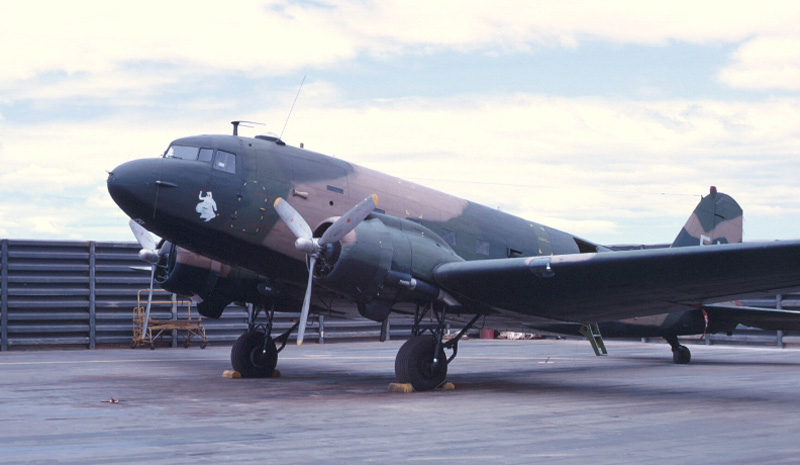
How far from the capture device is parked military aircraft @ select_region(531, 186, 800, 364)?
2148 centimetres

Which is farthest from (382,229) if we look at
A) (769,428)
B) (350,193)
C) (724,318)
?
(724,318)

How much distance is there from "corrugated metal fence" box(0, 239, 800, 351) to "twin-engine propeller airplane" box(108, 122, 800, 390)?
1301cm

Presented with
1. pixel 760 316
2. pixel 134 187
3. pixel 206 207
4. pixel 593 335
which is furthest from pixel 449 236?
pixel 760 316

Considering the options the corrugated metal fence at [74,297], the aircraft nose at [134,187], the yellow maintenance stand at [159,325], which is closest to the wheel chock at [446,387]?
the aircraft nose at [134,187]

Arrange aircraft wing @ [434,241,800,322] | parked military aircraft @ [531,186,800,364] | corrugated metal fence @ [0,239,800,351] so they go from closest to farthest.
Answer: aircraft wing @ [434,241,800,322] < parked military aircraft @ [531,186,800,364] < corrugated metal fence @ [0,239,800,351]

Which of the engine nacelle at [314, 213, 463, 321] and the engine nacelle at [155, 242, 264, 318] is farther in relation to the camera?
the engine nacelle at [155, 242, 264, 318]

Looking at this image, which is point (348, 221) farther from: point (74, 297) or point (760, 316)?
point (74, 297)

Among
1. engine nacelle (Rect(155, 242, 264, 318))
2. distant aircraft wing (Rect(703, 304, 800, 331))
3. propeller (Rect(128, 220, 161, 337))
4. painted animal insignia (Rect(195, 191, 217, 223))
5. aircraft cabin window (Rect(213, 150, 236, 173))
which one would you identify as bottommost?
distant aircraft wing (Rect(703, 304, 800, 331))

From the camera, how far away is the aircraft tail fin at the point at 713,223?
22.3 meters

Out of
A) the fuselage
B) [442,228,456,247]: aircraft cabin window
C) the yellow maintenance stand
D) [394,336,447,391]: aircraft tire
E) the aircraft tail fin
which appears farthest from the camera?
the yellow maintenance stand

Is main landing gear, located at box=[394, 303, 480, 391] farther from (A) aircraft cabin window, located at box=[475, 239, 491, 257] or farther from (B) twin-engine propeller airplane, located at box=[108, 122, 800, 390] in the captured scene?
(A) aircraft cabin window, located at box=[475, 239, 491, 257]

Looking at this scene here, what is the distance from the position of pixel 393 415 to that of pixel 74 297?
835 inches

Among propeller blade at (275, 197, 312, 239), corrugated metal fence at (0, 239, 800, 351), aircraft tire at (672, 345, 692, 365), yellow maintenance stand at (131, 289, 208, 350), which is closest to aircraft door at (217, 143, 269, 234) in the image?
propeller blade at (275, 197, 312, 239)

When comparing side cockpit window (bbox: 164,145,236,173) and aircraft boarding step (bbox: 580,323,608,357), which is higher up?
side cockpit window (bbox: 164,145,236,173)
